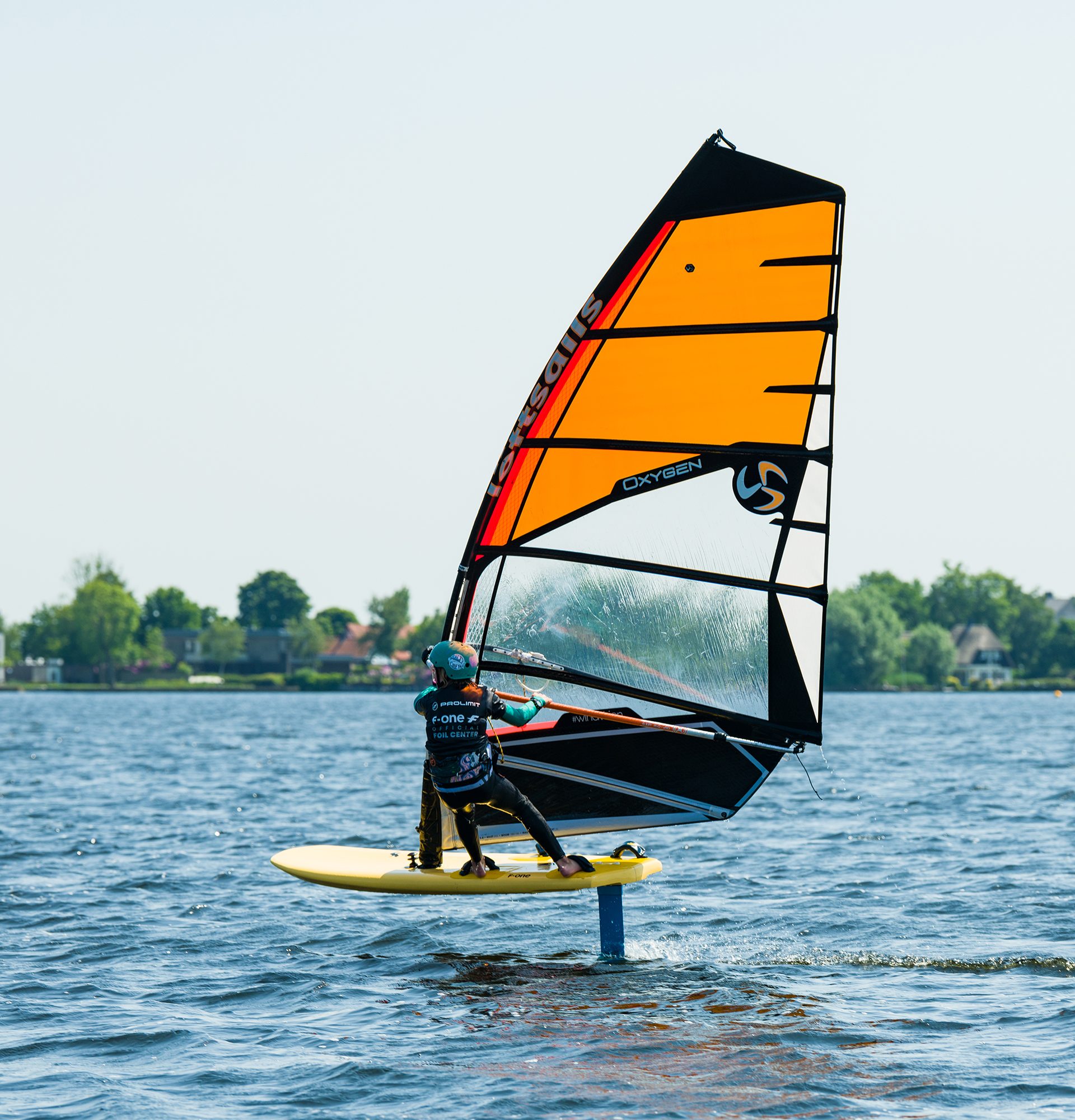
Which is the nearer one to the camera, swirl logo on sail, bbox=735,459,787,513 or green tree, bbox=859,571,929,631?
swirl logo on sail, bbox=735,459,787,513

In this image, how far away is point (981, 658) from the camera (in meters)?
108

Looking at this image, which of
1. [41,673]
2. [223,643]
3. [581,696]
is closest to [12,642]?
[41,673]

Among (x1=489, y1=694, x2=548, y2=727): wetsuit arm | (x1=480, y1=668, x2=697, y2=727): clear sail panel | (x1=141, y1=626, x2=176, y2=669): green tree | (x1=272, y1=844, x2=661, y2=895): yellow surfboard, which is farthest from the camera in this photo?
(x1=141, y1=626, x2=176, y2=669): green tree

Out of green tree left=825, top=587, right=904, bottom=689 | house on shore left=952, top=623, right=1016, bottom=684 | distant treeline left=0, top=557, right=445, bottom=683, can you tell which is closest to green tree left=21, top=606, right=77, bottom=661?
distant treeline left=0, top=557, right=445, bottom=683

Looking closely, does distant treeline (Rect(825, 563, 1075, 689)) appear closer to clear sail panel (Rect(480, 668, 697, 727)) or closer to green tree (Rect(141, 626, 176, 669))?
green tree (Rect(141, 626, 176, 669))

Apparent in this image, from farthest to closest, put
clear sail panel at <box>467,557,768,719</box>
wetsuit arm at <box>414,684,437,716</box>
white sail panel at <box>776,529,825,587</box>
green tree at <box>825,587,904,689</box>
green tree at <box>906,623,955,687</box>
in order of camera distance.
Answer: green tree at <box>906,623,955,687</box>
green tree at <box>825,587,904,689</box>
clear sail panel at <box>467,557,768,719</box>
white sail panel at <box>776,529,825,587</box>
wetsuit arm at <box>414,684,437,716</box>

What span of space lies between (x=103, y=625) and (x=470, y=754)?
331 feet

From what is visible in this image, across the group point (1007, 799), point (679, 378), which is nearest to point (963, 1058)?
point (679, 378)

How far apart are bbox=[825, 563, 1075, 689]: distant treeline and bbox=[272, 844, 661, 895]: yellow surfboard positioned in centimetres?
7524

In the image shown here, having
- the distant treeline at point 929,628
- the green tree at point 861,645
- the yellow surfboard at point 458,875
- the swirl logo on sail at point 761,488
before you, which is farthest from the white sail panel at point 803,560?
the green tree at point 861,645

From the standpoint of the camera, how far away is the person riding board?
6.99 metres

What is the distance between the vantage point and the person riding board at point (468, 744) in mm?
6992

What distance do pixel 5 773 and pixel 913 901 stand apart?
18475 millimetres

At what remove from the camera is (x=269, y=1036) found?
6.38m
